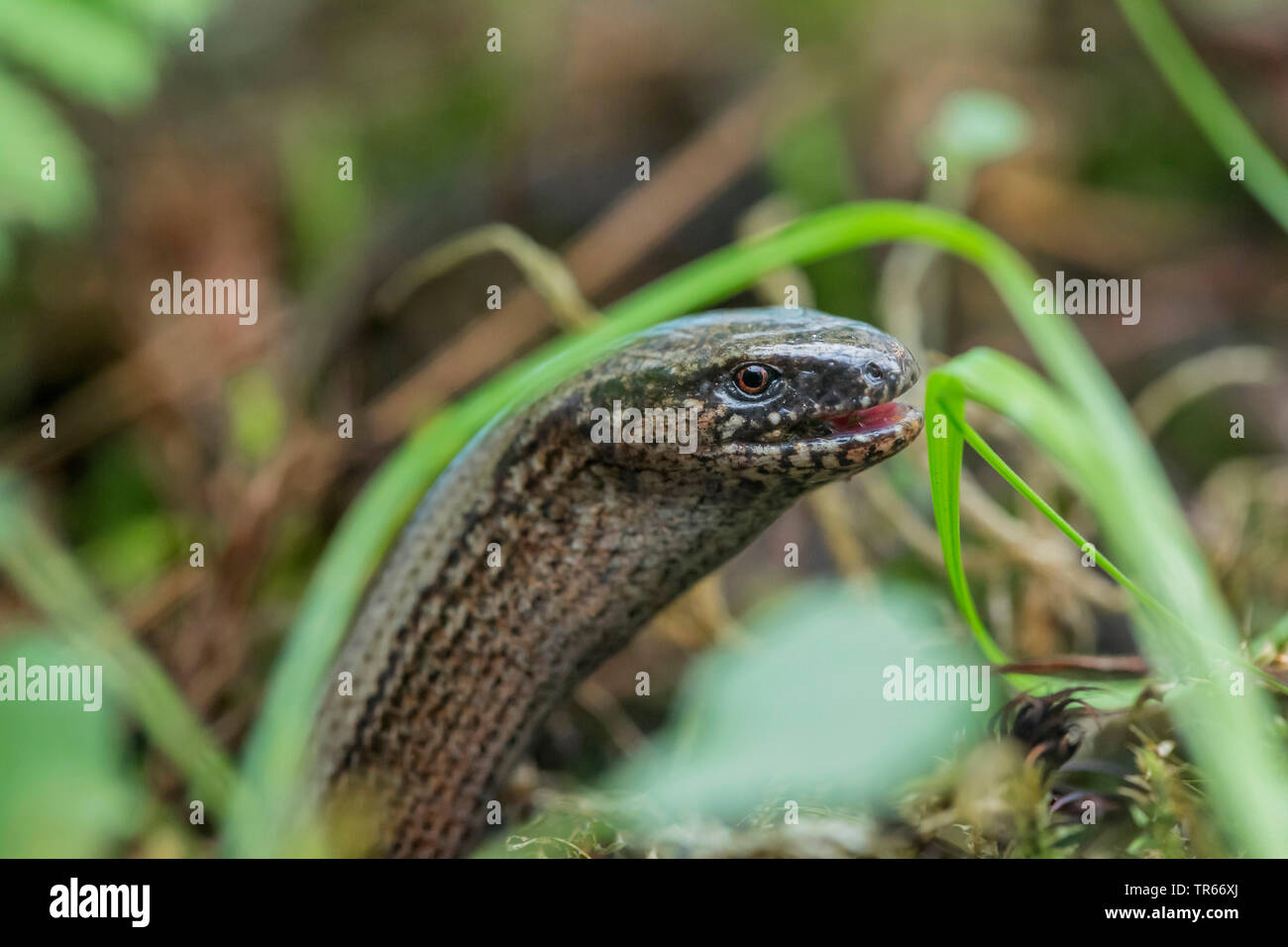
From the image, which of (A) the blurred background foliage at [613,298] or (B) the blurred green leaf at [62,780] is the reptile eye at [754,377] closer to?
(A) the blurred background foliage at [613,298]

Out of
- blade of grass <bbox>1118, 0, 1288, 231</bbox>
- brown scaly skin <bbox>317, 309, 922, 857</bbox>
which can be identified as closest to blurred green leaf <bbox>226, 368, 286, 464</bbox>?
brown scaly skin <bbox>317, 309, 922, 857</bbox>

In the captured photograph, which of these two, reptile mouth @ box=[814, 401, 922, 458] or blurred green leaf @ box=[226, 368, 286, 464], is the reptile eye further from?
blurred green leaf @ box=[226, 368, 286, 464]

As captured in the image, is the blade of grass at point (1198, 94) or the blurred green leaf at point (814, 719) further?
the blade of grass at point (1198, 94)

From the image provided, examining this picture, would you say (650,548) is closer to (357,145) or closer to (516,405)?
(516,405)

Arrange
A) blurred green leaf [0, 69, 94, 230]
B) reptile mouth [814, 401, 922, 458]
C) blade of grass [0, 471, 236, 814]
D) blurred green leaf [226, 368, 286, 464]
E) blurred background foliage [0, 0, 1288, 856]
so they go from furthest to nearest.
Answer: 1. blurred green leaf [226, 368, 286, 464]
2. blurred green leaf [0, 69, 94, 230]
3. blade of grass [0, 471, 236, 814]
4. blurred background foliage [0, 0, 1288, 856]
5. reptile mouth [814, 401, 922, 458]

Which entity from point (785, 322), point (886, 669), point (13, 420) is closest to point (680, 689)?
point (886, 669)

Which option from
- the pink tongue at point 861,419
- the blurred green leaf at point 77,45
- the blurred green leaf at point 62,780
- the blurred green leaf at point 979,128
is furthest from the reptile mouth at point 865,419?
the blurred green leaf at point 77,45
